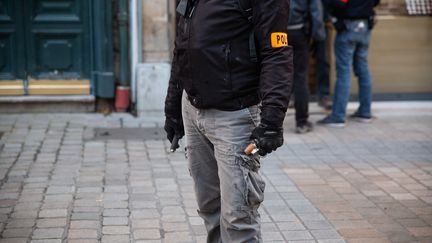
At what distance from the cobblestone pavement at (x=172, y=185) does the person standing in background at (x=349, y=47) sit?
0.31m

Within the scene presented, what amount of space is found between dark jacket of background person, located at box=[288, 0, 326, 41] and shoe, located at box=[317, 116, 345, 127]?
1.05m

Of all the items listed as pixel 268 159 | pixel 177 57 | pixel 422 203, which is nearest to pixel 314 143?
pixel 268 159

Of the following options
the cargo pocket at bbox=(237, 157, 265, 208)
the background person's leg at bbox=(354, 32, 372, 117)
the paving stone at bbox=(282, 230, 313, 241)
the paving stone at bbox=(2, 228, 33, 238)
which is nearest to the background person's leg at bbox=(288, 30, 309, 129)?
the background person's leg at bbox=(354, 32, 372, 117)

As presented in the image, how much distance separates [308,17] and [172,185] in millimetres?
2736

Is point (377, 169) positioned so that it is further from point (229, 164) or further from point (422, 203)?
point (229, 164)

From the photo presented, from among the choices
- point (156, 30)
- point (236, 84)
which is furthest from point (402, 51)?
point (236, 84)

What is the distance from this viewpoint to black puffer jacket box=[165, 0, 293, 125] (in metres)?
3.24

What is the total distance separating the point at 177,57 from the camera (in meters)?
3.67

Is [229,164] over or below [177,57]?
below

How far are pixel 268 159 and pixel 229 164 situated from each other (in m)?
3.26

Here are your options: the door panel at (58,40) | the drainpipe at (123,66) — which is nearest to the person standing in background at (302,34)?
the drainpipe at (123,66)

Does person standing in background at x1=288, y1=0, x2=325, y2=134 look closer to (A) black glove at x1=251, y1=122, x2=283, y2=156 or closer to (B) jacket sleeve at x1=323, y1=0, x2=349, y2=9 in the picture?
(B) jacket sleeve at x1=323, y1=0, x2=349, y2=9

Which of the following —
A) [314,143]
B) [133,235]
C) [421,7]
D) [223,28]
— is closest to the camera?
[223,28]

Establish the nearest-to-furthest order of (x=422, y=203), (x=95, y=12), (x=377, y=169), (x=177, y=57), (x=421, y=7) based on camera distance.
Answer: (x=177, y=57) → (x=422, y=203) → (x=377, y=169) → (x=95, y=12) → (x=421, y=7)
